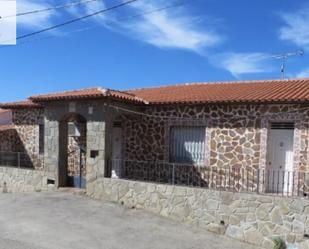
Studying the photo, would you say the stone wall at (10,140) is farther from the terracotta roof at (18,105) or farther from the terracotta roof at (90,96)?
the terracotta roof at (90,96)

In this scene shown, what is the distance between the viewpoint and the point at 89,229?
31.7 feet

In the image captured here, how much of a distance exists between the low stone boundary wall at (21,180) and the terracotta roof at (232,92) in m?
4.86

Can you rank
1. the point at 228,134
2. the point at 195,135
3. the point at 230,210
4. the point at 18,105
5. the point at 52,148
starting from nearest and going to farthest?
1. the point at 230,210
2. the point at 228,134
3. the point at 195,135
4. the point at 52,148
5. the point at 18,105

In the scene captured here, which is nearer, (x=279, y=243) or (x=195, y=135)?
(x=279, y=243)

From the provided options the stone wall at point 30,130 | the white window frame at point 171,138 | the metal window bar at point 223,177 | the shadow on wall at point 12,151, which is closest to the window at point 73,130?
Answer: the stone wall at point 30,130

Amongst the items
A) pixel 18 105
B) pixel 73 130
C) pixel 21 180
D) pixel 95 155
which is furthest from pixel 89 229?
pixel 18 105

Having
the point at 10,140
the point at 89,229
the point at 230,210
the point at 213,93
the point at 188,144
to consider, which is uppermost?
the point at 213,93

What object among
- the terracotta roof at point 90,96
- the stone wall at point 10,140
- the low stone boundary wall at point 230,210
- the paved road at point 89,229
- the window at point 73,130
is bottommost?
the paved road at point 89,229

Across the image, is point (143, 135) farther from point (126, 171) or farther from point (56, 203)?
point (56, 203)

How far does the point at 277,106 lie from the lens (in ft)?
40.4

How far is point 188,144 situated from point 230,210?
461cm

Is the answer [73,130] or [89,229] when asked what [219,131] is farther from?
[73,130]

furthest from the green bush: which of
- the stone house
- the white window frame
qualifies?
the white window frame

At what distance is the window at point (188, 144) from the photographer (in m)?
13.9
